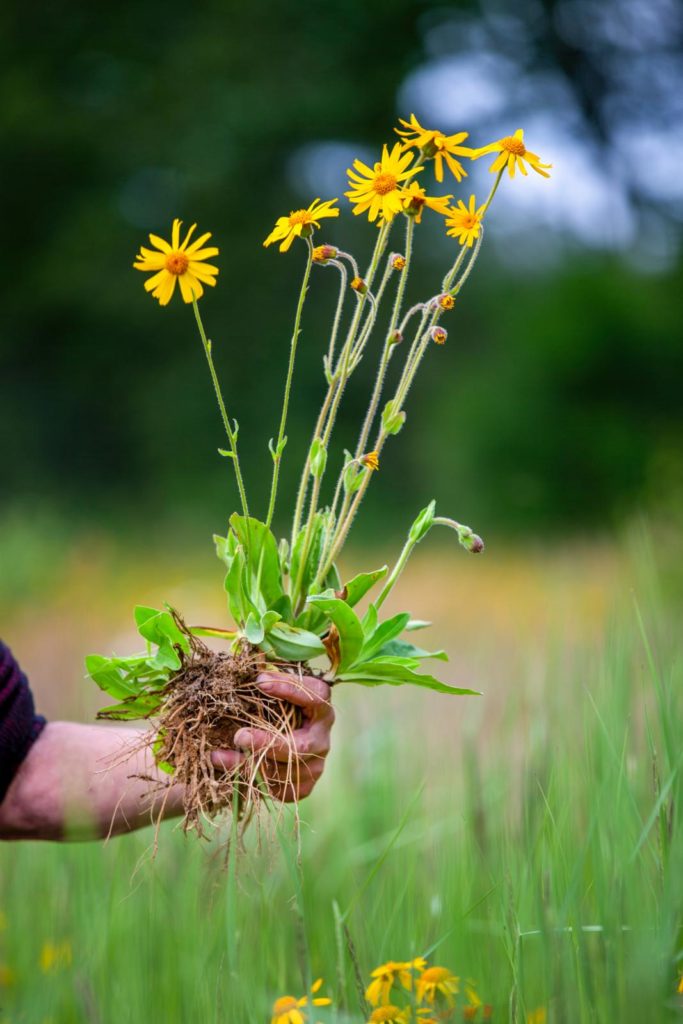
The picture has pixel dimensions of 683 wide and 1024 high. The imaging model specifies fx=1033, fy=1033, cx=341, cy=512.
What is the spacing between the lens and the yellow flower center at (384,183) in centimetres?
114

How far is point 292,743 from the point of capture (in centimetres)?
121

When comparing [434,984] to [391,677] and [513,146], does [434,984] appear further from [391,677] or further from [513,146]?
[513,146]

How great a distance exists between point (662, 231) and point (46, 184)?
20.9ft

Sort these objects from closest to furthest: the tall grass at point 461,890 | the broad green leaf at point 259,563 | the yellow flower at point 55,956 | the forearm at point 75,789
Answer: the tall grass at point 461,890
the broad green leaf at point 259,563
the forearm at point 75,789
the yellow flower at point 55,956

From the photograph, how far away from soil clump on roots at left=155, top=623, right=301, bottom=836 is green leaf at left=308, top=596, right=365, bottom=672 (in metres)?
0.07

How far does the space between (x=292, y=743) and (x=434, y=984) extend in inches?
11.8

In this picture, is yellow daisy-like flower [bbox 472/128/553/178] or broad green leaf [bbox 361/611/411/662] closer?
yellow daisy-like flower [bbox 472/128/553/178]

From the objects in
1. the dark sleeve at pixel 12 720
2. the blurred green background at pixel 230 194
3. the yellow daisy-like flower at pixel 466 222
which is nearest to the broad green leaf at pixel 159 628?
the dark sleeve at pixel 12 720

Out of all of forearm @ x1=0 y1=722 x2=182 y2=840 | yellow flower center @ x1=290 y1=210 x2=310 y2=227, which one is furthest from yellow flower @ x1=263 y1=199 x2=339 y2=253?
forearm @ x1=0 y1=722 x2=182 y2=840

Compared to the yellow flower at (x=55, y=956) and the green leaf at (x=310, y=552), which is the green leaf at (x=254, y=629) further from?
the yellow flower at (x=55, y=956)

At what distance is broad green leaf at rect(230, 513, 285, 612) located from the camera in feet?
4.01

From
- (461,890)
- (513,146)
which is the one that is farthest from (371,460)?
(461,890)

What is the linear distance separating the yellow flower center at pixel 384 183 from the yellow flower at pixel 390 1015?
862mm

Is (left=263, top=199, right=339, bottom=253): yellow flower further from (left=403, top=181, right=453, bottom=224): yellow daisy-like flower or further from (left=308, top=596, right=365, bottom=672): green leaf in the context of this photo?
(left=308, top=596, right=365, bottom=672): green leaf
